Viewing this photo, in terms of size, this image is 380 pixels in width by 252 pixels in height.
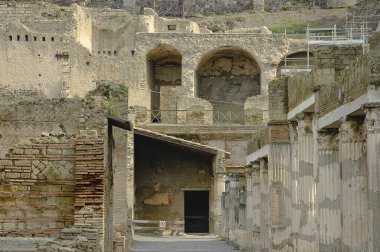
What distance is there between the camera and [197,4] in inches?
3031

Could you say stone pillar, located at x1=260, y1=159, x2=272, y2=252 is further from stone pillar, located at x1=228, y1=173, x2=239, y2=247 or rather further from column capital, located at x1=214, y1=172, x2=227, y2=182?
column capital, located at x1=214, y1=172, x2=227, y2=182

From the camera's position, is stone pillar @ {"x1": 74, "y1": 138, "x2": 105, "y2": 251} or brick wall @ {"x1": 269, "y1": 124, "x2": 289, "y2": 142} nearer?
stone pillar @ {"x1": 74, "y1": 138, "x2": 105, "y2": 251}

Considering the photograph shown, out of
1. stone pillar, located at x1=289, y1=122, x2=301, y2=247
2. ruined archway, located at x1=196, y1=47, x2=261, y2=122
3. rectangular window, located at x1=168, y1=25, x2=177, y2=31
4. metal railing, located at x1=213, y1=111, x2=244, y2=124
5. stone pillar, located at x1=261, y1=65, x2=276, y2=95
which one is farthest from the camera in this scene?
rectangular window, located at x1=168, y1=25, x2=177, y2=31

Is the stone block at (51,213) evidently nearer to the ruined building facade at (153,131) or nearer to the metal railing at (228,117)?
the ruined building facade at (153,131)

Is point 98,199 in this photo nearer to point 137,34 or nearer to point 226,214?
point 226,214

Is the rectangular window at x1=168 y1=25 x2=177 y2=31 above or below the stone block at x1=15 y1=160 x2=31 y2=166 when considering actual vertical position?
above

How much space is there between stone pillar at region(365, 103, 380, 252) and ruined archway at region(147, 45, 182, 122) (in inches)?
1480

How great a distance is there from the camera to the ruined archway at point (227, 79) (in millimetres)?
55406

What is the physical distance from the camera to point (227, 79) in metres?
56.0

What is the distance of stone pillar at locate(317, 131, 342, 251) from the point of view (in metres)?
18.4

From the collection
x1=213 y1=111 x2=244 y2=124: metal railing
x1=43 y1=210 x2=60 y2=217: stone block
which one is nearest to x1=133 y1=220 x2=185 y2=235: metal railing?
x1=213 y1=111 x2=244 y2=124: metal railing

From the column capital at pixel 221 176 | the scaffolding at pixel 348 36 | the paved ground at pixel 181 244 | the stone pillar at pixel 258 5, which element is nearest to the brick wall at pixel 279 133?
the scaffolding at pixel 348 36

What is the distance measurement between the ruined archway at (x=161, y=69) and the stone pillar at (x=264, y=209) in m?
27.4

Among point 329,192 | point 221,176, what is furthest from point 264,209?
point 221,176
